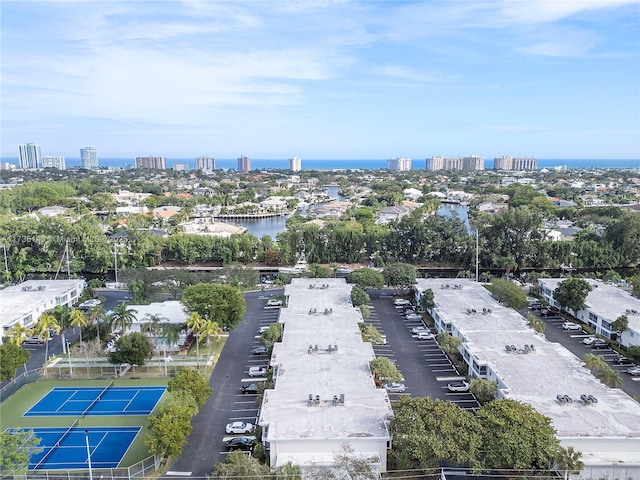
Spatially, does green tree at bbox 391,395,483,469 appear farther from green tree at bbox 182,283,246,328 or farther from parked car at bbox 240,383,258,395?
green tree at bbox 182,283,246,328

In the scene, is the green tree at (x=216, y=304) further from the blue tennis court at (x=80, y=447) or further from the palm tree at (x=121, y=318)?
the blue tennis court at (x=80, y=447)

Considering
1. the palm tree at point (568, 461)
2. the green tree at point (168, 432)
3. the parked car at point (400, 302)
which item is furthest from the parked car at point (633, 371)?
the green tree at point (168, 432)

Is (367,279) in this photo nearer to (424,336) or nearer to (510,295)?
(424,336)

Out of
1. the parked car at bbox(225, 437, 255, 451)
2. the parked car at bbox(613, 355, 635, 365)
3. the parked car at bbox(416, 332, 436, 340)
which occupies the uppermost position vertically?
the parked car at bbox(613, 355, 635, 365)

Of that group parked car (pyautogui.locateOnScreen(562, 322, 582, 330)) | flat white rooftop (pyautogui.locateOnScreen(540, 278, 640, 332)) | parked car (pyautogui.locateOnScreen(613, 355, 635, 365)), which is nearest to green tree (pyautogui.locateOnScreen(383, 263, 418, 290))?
flat white rooftop (pyautogui.locateOnScreen(540, 278, 640, 332))

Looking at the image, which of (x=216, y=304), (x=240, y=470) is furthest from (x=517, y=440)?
(x=216, y=304)

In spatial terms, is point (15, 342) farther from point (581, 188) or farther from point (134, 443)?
point (581, 188)
